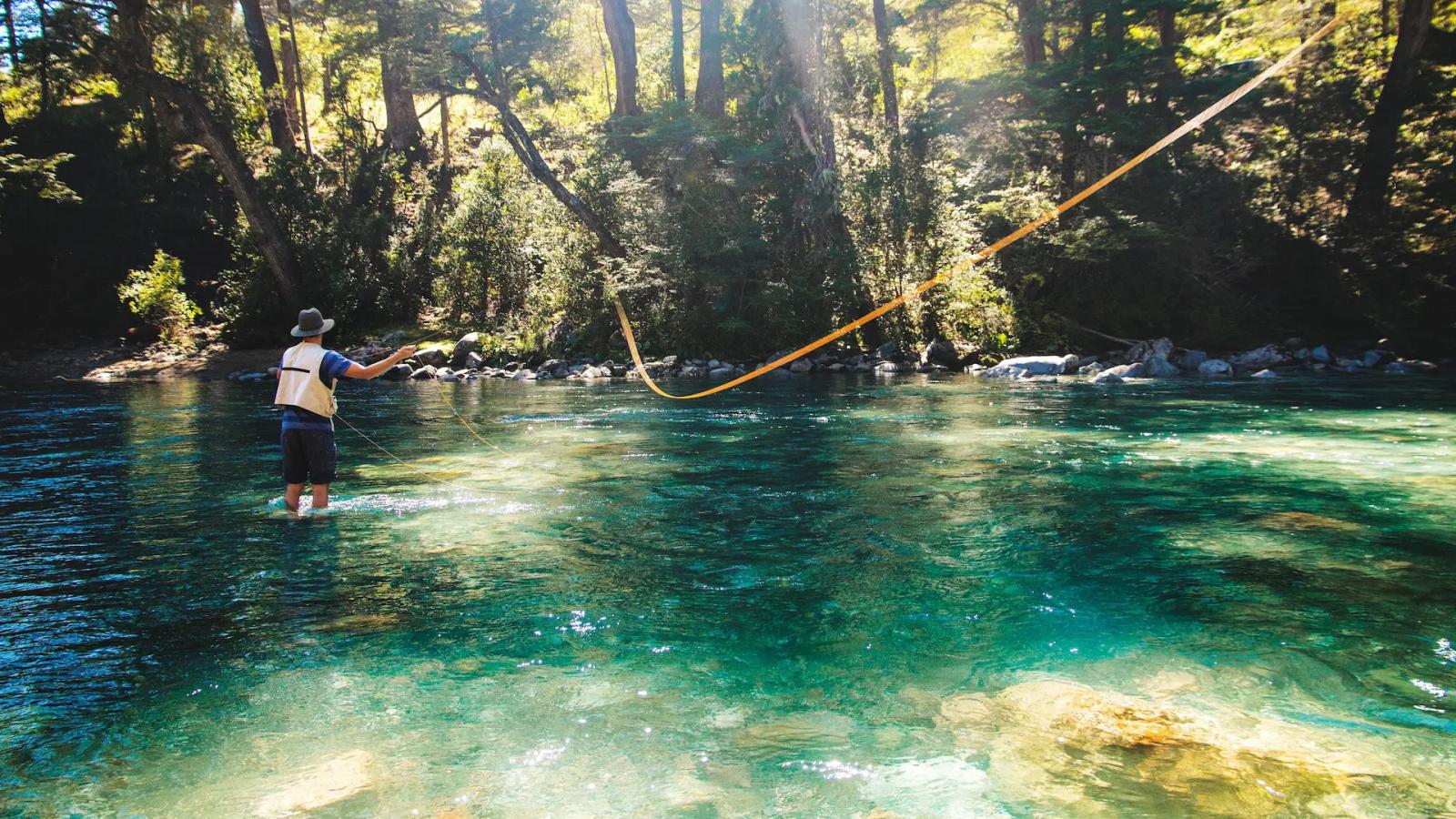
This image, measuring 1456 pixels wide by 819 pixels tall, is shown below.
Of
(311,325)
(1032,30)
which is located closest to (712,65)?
(1032,30)

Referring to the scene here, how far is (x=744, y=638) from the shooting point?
471cm

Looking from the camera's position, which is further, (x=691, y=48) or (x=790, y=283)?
(x=691, y=48)

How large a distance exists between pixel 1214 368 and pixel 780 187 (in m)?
12.0

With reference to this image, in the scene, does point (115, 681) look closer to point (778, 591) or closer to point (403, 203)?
point (778, 591)

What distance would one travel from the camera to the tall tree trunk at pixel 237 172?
82.8 feet

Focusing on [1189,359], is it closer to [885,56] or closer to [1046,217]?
[885,56]

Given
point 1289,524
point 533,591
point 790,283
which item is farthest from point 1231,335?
point 533,591

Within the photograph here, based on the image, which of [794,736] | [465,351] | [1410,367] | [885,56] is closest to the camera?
[794,736]

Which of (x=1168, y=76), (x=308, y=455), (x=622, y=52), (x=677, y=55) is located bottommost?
(x=308, y=455)

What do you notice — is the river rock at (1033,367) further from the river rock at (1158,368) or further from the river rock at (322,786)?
the river rock at (322,786)

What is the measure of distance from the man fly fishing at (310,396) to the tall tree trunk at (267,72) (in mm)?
26735

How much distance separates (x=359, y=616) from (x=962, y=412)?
11.0m

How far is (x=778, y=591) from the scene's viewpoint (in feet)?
18.1

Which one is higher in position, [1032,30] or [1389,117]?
[1032,30]
